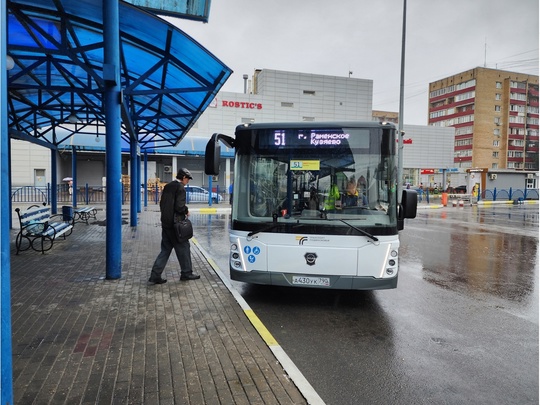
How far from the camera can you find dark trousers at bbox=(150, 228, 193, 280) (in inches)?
252

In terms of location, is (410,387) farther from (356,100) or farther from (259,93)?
(356,100)

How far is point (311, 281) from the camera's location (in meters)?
5.38

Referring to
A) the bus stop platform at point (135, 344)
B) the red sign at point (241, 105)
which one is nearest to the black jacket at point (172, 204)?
the bus stop platform at point (135, 344)

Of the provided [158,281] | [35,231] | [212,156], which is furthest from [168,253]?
[35,231]

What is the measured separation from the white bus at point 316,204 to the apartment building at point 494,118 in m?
79.1

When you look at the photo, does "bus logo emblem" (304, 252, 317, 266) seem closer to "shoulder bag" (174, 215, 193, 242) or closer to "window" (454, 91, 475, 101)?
"shoulder bag" (174, 215, 193, 242)

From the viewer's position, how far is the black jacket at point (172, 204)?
6.36 meters

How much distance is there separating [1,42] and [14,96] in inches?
417

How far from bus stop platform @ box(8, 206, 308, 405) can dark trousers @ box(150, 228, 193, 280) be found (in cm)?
25

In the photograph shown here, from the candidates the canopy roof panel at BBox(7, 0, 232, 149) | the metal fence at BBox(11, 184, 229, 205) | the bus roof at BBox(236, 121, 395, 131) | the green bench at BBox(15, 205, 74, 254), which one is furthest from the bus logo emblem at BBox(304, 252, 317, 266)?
the metal fence at BBox(11, 184, 229, 205)

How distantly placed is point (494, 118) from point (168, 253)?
84.9 meters

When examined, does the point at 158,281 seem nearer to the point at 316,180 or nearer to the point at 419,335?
the point at 316,180

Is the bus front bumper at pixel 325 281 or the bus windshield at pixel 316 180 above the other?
the bus windshield at pixel 316 180

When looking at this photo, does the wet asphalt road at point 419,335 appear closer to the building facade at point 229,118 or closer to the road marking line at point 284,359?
the road marking line at point 284,359
